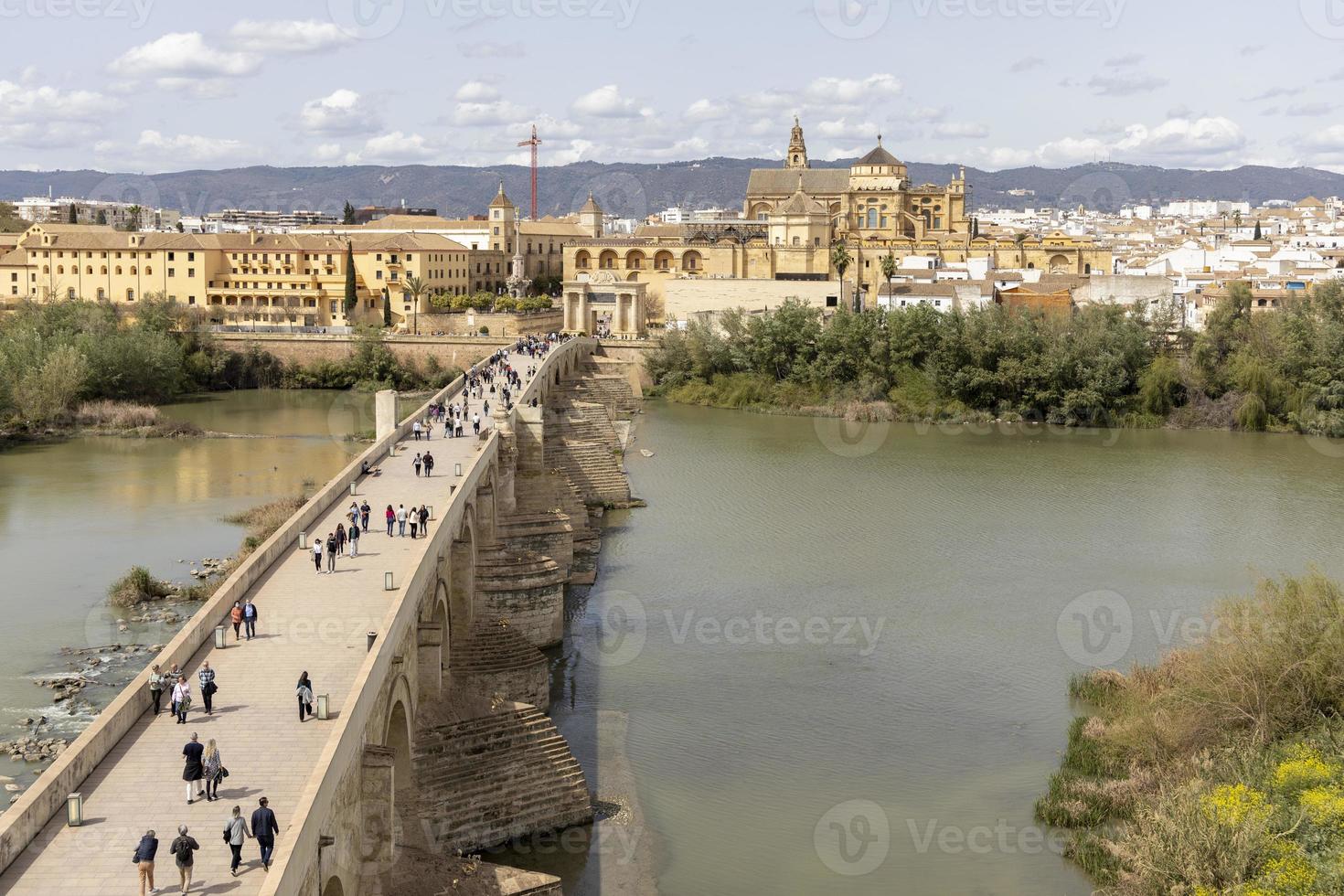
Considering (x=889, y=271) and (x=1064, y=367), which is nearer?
(x=1064, y=367)

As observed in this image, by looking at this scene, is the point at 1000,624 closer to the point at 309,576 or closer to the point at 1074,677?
the point at 1074,677

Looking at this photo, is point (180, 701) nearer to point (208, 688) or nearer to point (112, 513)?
point (208, 688)

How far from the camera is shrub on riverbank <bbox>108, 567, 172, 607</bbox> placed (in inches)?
791

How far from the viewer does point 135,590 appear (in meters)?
20.2

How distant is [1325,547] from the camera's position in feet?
79.6

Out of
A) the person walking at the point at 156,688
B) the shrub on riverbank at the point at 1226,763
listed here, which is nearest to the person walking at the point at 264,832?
the person walking at the point at 156,688

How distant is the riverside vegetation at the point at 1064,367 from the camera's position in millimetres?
39906

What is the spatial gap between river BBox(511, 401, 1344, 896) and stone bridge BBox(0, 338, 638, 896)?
992 mm

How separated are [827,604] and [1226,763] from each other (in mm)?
8605

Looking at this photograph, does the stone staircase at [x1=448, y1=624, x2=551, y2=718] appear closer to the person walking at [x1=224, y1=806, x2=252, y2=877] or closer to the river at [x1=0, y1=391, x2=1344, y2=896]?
the river at [x1=0, y1=391, x2=1344, y2=896]

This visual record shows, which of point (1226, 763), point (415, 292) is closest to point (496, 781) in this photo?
point (1226, 763)

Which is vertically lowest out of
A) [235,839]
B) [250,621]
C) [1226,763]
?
[1226,763]

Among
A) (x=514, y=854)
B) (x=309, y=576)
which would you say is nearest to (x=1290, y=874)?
(x=514, y=854)

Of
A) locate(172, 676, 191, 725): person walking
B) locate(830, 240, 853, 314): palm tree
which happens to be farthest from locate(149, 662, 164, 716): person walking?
locate(830, 240, 853, 314): palm tree
